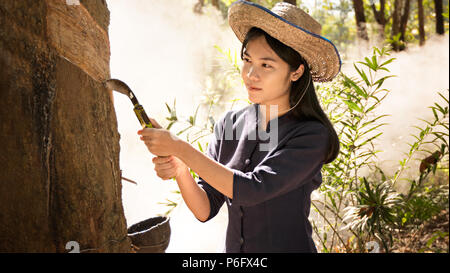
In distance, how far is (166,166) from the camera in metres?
1.29

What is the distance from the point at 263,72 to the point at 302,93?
22 cm

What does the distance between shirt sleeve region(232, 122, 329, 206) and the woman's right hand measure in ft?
0.77

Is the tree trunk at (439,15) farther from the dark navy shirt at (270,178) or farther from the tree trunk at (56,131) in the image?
the tree trunk at (56,131)

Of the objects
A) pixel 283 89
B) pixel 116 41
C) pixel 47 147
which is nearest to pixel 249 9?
pixel 283 89

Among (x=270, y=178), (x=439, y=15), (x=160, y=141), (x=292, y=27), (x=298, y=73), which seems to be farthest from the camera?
(x=439, y=15)

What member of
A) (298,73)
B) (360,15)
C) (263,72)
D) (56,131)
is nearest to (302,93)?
(298,73)

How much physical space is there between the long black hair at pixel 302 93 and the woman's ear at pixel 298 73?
0.01 m

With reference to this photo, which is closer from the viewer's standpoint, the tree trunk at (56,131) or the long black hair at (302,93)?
the tree trunk at (56,131)

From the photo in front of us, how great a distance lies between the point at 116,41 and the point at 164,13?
123 cm

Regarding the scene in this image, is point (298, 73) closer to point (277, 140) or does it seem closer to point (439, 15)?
point (277, 140)

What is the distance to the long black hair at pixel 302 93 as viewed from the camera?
1.43 m

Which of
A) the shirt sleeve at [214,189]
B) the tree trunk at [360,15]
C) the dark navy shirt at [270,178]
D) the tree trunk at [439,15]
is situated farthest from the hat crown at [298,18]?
the tree trunk at [439,15]

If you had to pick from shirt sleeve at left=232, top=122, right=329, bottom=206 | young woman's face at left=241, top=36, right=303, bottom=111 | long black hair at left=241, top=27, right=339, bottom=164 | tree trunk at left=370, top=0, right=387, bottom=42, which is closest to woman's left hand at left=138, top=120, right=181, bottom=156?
shirt sleeve at left=232, top=122, right=329, bottom=206

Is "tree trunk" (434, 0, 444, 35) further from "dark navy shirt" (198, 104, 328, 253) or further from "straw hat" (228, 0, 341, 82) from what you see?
"dark navy shirt" (198, 104, 328, 253)
